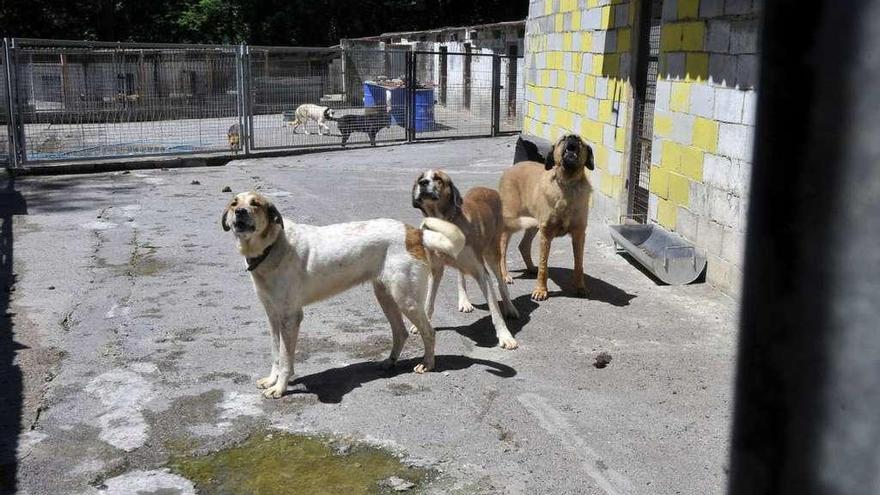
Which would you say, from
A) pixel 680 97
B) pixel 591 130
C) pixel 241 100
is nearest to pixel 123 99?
pixel 241 100

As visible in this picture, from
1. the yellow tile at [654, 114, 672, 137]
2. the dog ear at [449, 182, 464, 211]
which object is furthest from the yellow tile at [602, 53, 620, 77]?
the dog ear at [449, 182, 464, 211]

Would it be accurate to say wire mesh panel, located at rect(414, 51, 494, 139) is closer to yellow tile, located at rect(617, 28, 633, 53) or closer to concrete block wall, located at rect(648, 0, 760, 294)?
yellow tile, located at rect(617, 28, 633, 53)

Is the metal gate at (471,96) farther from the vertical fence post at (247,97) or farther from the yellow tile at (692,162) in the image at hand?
the yellow tile at (692,162)

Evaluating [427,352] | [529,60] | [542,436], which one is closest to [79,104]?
[529,60]

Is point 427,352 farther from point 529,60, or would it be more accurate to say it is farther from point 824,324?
point 529,60

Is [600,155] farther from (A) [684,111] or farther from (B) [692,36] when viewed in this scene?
(B) [692,36]

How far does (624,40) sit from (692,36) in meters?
2.04

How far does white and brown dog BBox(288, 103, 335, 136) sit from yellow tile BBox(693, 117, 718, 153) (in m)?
11.6

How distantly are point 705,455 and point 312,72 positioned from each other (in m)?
15.2

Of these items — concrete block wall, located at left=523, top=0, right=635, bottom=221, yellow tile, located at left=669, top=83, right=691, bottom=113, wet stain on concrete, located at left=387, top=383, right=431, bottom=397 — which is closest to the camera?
wet stain on concrete, located at left=387, top=383, right=431, bottom=397

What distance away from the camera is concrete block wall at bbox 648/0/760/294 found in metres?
6.98

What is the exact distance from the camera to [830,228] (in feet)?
2.73

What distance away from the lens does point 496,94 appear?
66.3 ft

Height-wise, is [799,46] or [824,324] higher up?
[799,46]
